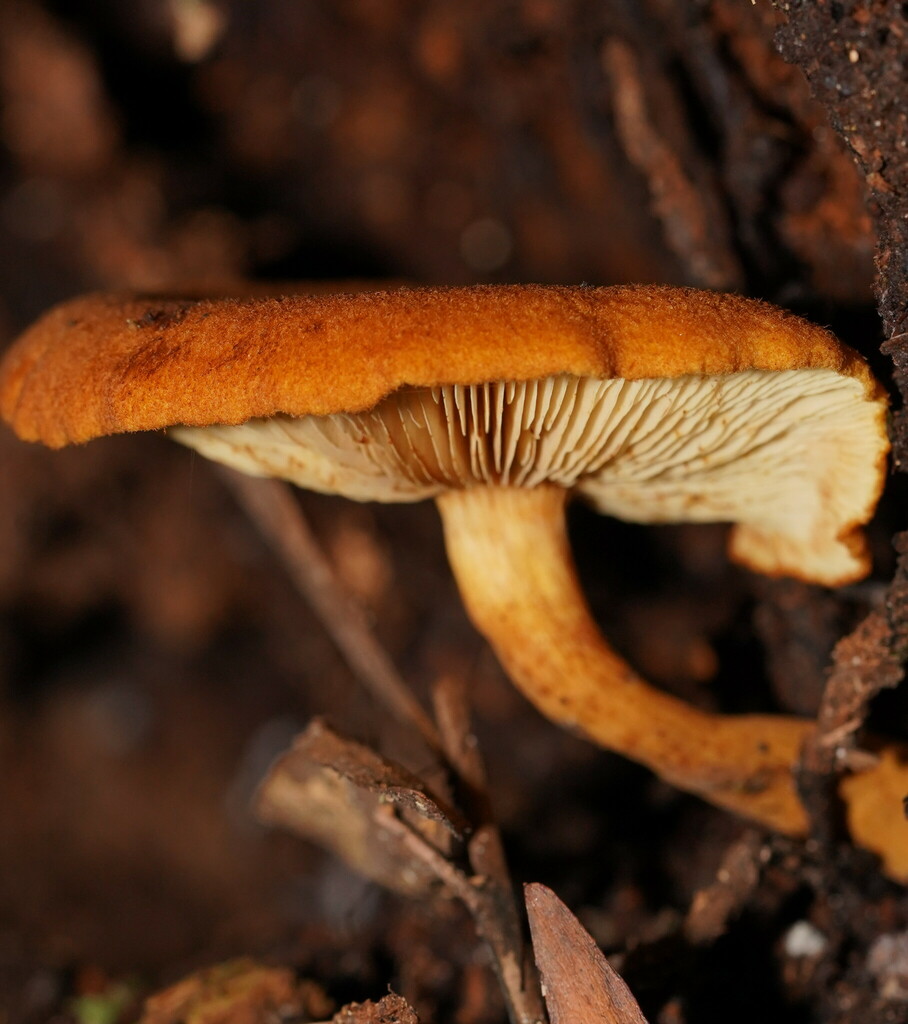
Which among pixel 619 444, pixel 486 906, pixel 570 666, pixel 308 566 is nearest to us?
pixel 619 444

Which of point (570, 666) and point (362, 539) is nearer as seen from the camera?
point (570, 666)

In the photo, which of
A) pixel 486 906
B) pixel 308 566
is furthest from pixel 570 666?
pixel 308 566

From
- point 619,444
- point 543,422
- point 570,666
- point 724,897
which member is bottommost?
point 724,897

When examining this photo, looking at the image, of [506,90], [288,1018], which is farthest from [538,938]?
[506,90]

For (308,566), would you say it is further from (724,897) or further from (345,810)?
(724,897)

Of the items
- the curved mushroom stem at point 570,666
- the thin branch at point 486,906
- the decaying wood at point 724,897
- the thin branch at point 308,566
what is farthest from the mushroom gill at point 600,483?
the thin branch at point 308,566
